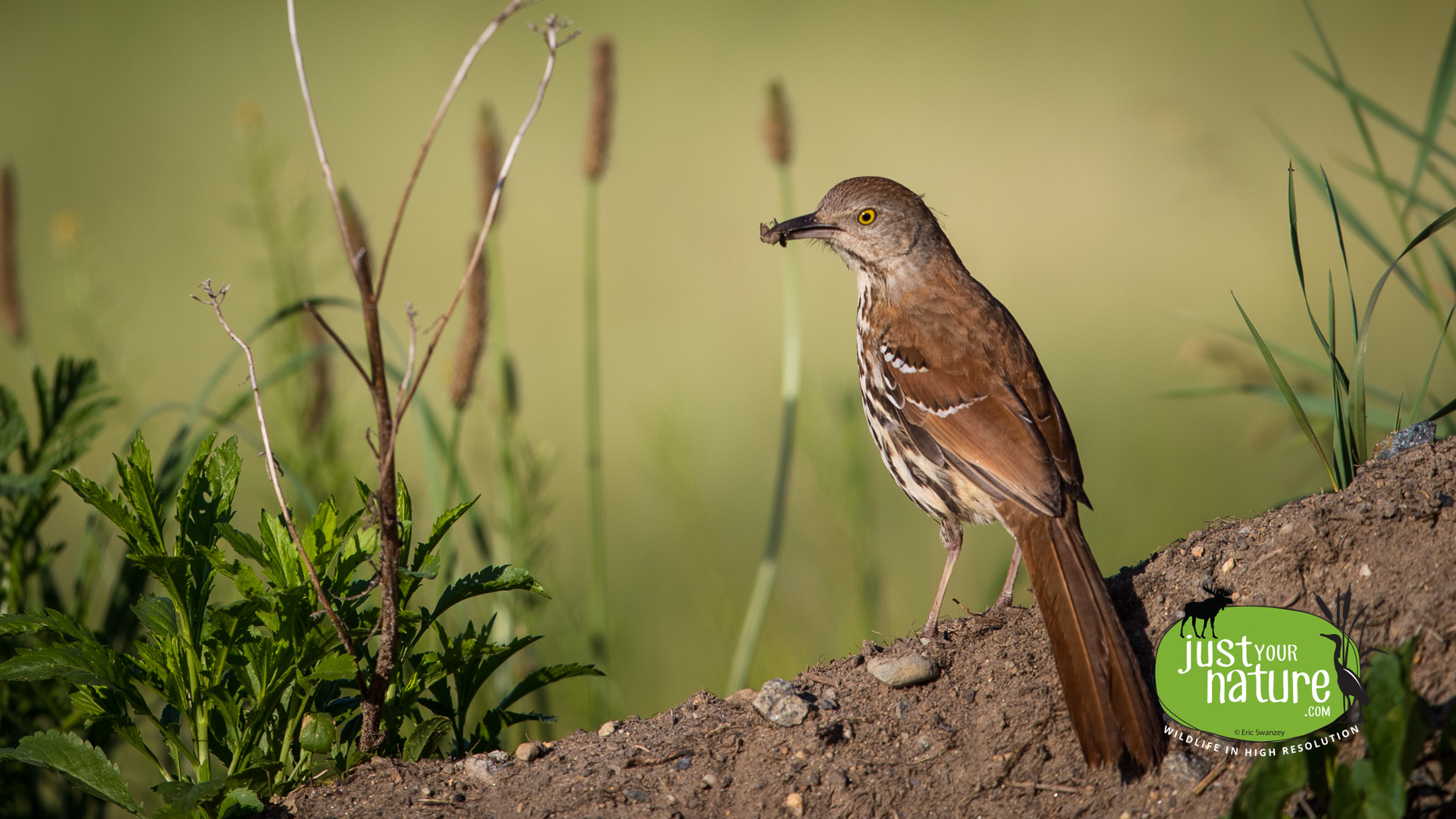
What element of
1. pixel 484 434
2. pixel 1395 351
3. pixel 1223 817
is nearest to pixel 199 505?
pixel 1223 817

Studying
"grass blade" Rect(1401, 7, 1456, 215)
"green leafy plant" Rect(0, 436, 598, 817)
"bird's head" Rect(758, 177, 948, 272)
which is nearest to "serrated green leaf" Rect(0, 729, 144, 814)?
"green leafy plant" Rect(0, 436, 598, 817)

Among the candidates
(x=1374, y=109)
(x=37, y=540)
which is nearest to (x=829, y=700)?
(x=1374, y=109)

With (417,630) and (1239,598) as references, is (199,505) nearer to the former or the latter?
(417,630)

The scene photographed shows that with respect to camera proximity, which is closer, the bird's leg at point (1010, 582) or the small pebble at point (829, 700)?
the small pebble at point (829, 700)

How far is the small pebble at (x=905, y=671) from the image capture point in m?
2.55

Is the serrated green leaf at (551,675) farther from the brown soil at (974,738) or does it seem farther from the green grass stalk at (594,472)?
the green grass stalk at (594,472)

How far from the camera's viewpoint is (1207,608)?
2.48m

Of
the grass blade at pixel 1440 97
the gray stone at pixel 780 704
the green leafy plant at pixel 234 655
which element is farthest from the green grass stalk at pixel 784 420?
the grass blade at pixel 1440 97

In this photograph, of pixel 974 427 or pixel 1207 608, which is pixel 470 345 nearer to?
pixel 974 427

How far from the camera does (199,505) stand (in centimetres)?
238

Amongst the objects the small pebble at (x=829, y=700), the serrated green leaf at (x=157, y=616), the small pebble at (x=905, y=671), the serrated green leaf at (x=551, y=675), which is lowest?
the small pebble at (x=829, y=700)

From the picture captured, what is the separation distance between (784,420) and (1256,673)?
1.86 m

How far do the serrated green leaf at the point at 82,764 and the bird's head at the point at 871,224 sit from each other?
8.90 ft

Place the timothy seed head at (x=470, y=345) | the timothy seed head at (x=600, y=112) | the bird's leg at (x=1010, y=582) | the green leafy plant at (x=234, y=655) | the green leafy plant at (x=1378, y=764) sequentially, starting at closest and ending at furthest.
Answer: the green leafy plant at (x=1378, y=764) < the green leafy plant at (x=234, y=655) < the bird's leg at (x=1010, y=582) < the timothy seed head at (x=470, y=345) < the timothy seed head at (x=600, y=112)
